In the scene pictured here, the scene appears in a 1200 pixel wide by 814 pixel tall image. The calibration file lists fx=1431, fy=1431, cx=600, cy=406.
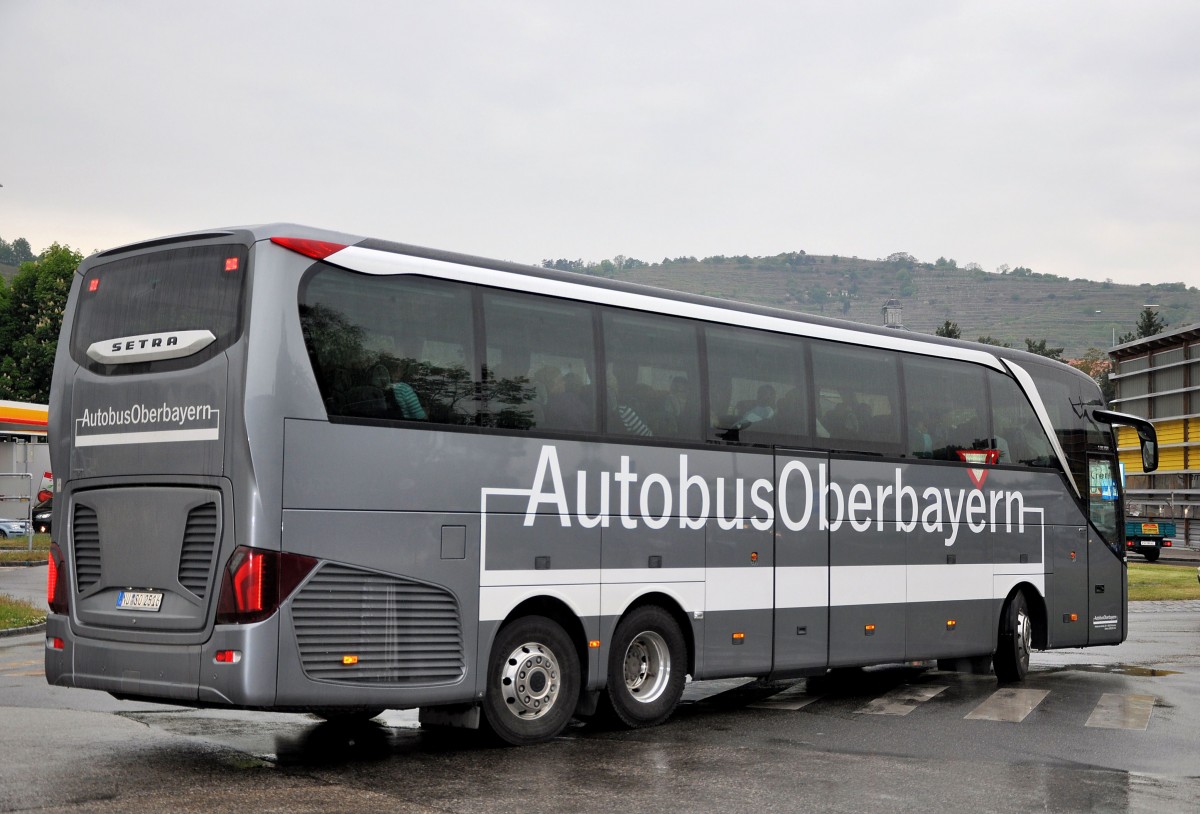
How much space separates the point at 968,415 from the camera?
53.3 ft

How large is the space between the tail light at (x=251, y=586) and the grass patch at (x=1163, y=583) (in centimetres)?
2814

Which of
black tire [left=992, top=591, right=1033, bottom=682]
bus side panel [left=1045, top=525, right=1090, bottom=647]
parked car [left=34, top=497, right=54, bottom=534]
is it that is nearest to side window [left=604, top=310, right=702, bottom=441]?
black tire [left=992, top=591, right=1033, bottom=682]

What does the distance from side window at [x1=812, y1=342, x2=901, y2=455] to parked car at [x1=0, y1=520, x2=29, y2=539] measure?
41.3 metres

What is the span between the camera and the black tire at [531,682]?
10688 mm

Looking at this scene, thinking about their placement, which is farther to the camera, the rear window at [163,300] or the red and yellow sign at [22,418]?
the red and yellow sign at [22,418]

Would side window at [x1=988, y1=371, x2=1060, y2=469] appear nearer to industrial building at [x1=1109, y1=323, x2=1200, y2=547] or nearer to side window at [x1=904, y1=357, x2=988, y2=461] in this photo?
side window at [x1=904, y1=357, x2=988, y2=461]

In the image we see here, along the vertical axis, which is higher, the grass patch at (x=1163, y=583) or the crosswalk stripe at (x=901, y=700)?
the grass patch at (x=1163, y=583)

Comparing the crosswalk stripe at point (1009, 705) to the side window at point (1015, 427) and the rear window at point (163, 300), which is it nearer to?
the side window at point (1015, 427)

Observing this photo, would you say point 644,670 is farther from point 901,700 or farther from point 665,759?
point 901,700

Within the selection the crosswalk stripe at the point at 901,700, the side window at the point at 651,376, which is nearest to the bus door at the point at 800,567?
the crosswalk stripe at the point at 901,700

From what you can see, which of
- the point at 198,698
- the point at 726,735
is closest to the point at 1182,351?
the point at 726,735

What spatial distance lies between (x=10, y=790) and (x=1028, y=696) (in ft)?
34.5

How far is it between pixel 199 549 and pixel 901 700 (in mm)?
8137

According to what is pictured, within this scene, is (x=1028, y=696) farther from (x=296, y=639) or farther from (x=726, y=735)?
(x=296, y=639)
